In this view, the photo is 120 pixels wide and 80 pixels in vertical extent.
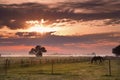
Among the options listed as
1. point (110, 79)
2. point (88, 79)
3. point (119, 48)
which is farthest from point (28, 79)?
point (119, 48)

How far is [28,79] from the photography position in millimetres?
30219

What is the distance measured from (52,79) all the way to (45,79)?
81 cm

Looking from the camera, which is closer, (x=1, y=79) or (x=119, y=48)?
(x=1, y=79)

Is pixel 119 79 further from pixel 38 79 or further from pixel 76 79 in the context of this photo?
pixel 38 79

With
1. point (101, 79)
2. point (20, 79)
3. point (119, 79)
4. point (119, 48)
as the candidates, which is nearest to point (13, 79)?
point (20, 79)

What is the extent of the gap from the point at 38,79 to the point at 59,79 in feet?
8.02

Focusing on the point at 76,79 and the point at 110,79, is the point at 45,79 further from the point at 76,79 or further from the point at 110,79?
the point at 110,79

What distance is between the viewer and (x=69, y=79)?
29766 mm

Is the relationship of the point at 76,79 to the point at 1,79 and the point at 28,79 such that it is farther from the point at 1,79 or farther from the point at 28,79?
the point at 1,79

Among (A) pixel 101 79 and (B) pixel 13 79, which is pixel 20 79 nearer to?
(B) pixel 13 79

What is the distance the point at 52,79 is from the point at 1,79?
235 inches

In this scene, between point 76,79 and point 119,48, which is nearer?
point 76,79

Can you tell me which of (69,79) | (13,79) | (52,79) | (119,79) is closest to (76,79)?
(69,79)

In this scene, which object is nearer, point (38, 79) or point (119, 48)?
point (38, 79)
